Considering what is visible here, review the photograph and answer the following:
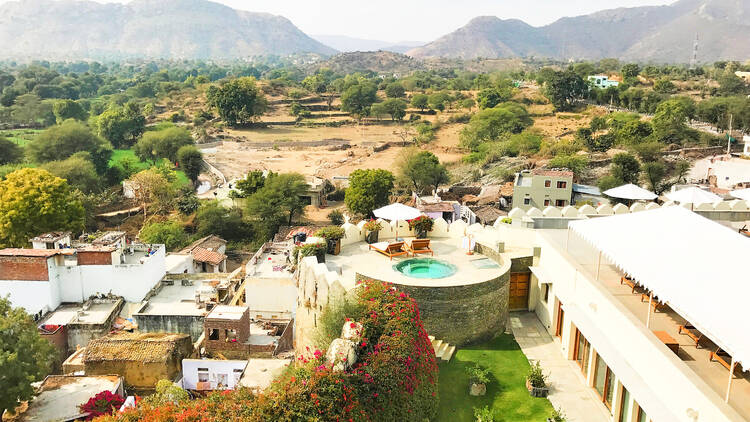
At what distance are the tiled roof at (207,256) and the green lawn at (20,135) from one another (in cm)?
4747

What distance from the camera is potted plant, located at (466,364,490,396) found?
12.3m

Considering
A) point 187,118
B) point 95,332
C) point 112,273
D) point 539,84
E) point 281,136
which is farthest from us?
point 539,84

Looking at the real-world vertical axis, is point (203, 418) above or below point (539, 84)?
below

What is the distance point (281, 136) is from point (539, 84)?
43.4 meters

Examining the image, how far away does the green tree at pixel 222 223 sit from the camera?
37156 millimetres

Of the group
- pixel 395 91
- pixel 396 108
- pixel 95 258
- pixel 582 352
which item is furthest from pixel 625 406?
pixel 395 91

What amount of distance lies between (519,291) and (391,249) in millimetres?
3714

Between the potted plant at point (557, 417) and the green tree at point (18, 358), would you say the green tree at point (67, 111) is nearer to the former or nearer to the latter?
the green tree at point (18, 358)

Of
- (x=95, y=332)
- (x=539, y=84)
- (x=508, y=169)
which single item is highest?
(x=539, y=84)

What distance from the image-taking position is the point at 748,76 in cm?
8938

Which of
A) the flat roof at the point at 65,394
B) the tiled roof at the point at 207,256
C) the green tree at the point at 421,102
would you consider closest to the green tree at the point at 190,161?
the tiled roof at the point at 207,256

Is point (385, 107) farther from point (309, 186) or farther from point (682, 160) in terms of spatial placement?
point (682, 160)

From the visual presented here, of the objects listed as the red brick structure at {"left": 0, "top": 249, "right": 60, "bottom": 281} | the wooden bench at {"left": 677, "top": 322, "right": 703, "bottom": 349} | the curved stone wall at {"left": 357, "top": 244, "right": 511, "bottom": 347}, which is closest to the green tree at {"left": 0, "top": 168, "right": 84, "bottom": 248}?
the red brick structure at {"left": 0, "top": 249, "right": 60, "bottom": 281}

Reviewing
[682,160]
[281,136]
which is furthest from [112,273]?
[281,136]
